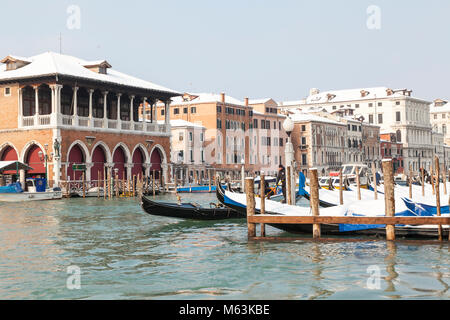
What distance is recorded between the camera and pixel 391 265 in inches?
372

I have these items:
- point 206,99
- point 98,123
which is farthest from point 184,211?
point 206,99

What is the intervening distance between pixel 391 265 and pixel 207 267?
8.88 ft

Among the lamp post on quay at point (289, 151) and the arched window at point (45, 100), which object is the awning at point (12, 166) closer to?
the arched window at point (45, 100)

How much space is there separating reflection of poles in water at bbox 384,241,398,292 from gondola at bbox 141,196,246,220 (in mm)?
5768

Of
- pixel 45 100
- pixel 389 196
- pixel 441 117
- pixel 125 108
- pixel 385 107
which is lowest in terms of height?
pixel 389 196

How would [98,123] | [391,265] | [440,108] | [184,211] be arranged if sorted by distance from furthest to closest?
[440,108] → [98,123] → [184,211] → [391,265]

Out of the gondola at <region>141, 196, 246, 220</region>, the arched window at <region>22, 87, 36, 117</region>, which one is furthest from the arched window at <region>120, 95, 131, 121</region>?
the gondola at <region>141, 196, 246, 220</region>

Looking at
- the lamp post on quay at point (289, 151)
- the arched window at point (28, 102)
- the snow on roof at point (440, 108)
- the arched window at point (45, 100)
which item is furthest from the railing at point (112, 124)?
the snow on roof at point (440, 108)

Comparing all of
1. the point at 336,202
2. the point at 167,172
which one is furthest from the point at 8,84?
the point at 336,202

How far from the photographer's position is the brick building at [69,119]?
3112 cm

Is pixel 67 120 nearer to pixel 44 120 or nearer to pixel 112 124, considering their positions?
pixel 44 120

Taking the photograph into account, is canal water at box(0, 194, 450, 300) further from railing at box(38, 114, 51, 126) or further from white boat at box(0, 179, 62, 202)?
railing at box(38, 114, 51, 126)
